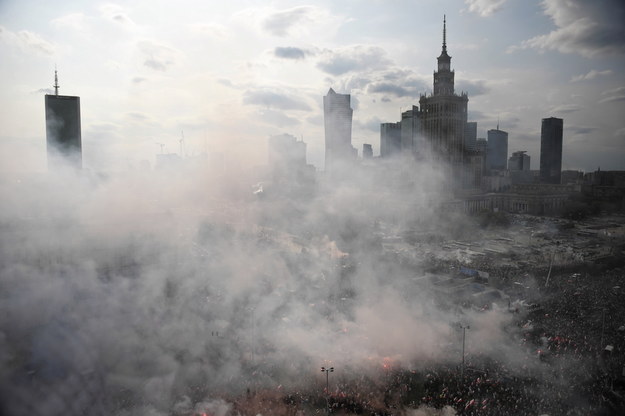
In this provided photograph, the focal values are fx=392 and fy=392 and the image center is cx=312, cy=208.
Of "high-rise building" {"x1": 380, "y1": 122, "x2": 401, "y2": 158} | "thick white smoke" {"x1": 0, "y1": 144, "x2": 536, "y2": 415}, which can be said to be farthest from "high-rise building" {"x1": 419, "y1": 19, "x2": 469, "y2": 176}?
"thick white smoke" {"x1": 0, "y1": 144, "x2": 536, "y2": 415}

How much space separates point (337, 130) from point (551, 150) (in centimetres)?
5650

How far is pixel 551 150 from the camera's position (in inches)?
3187

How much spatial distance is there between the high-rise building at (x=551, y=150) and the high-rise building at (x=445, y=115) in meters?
29.9

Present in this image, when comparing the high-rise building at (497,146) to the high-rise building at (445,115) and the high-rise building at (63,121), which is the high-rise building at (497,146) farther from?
the high-rise building at (63,121)

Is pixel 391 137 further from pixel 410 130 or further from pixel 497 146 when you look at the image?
pixel 497 146

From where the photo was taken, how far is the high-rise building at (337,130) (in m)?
35.6

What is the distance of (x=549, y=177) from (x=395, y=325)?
77223 mm

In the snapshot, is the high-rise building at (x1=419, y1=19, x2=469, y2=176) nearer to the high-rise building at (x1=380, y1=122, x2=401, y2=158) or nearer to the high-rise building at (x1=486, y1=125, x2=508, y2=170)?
the high-rise building at (x1=380, y1=122, x2=401, y2=158)

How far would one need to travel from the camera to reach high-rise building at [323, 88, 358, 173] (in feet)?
117

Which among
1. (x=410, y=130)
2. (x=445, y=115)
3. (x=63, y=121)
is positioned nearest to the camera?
(x=63, y=121)

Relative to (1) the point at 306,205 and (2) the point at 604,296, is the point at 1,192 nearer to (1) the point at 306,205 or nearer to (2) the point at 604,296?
(1) the point at 306,205

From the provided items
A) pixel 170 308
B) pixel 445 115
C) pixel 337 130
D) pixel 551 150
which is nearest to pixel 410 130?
pixel 445 115

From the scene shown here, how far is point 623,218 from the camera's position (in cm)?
3950

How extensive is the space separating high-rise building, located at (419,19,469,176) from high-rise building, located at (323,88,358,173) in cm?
1306
